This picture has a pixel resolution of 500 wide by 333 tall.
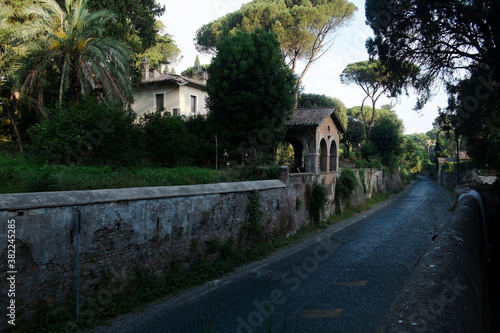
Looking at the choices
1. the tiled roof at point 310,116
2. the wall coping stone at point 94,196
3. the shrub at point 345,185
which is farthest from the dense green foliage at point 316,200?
the wall coping stone at point 94,196

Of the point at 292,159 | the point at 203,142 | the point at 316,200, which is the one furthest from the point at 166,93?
the point at 316,200

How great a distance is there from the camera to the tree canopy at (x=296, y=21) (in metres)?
25.1

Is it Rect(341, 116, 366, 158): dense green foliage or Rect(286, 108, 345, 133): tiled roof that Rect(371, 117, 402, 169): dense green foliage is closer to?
Rect(341, 116, 366, 158): dense green foliage

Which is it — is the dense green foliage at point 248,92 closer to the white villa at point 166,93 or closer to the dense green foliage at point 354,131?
the white villa at point 166,93

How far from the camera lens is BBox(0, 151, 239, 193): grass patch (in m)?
5.79

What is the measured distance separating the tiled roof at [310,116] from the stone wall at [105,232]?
11.1 metres

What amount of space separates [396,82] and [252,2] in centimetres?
1885

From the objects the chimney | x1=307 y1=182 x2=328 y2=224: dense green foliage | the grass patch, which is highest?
the chimney

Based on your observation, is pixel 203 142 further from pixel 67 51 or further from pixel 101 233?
pixel 101 233

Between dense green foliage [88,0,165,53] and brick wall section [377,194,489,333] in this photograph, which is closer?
brick wall section [377,194,489,333]

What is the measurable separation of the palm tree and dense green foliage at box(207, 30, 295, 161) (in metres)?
4.85

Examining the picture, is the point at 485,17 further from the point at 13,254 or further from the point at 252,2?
the point at 252,2

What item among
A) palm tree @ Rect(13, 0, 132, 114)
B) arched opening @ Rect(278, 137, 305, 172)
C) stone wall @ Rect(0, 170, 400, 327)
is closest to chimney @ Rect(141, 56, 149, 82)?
palm tree @ Rect(13, 0, 132, 114)

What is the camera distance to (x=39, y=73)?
13.5 metres
